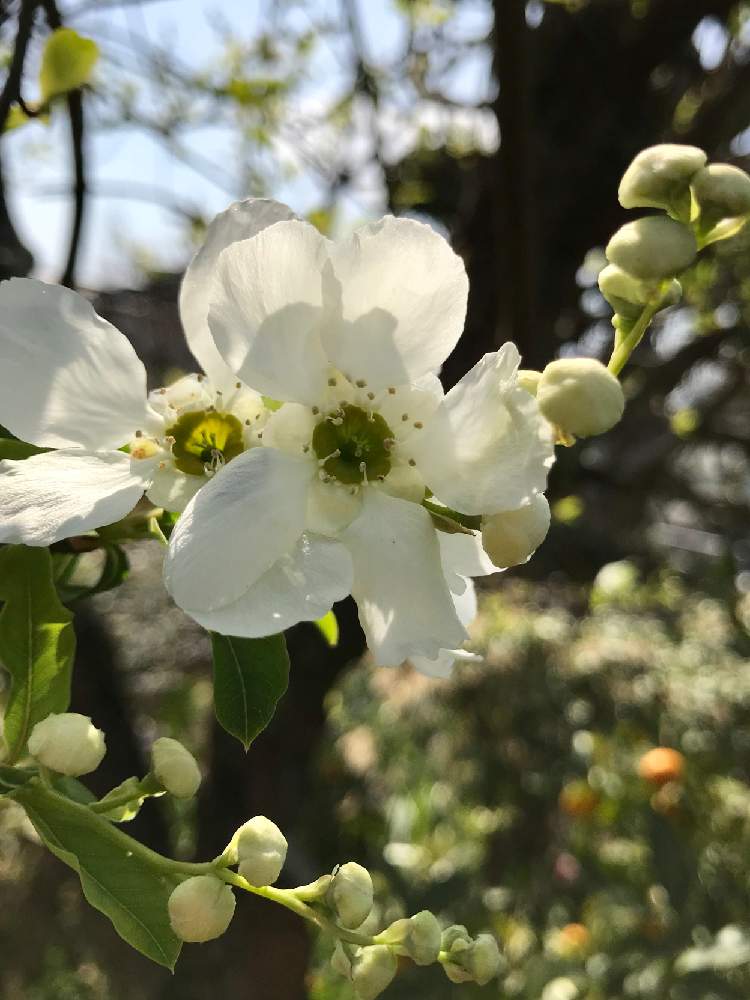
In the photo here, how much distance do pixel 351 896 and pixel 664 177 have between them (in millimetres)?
351

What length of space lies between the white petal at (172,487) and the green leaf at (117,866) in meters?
0.14

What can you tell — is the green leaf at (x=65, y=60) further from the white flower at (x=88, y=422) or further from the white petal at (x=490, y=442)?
the white petal at (x=490, y=442)

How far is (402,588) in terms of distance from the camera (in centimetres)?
41

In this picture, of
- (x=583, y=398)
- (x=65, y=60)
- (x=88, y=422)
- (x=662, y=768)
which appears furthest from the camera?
(x=662, y=768)

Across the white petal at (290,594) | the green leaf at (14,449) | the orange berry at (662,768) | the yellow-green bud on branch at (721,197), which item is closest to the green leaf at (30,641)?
the green leaf at (14,449)

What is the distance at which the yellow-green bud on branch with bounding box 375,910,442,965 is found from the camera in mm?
443

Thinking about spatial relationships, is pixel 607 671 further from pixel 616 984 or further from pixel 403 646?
pixel 403 646

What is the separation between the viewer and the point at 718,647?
256 centimetres

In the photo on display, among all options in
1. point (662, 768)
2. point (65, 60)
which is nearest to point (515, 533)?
point (65, 60)

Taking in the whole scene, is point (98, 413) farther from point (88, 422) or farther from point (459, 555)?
point (459, 555)

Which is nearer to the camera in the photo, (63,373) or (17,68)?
(63,373)

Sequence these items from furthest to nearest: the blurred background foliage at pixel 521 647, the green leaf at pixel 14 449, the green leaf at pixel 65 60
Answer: the blurred background foliage at pixel 521 647 → the green leaf at pixel 65 60 → the green leaf at pixel 14 449

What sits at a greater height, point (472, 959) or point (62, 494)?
point (62, 494)

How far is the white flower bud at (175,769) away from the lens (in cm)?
47
